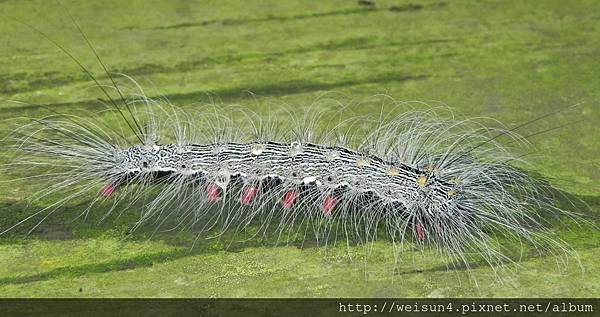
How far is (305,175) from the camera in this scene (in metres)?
3.98

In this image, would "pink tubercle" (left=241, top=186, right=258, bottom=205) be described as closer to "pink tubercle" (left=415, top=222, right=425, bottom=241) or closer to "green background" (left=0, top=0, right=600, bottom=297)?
"green background" (left=0, top=0, right=600, bottom=297)

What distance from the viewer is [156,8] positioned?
5672 millimetres

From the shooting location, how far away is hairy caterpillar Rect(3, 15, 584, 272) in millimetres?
3668

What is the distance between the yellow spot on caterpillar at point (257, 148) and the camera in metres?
4.06

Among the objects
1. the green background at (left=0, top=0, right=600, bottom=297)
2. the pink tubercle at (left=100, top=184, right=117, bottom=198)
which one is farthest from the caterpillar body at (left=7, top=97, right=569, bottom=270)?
the green background at (left=0, top=0, right=600, bottom=297)

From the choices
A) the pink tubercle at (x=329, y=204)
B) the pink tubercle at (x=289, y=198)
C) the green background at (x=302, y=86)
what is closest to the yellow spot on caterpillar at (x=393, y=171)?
the pink tubercle at (x=329, y=204)

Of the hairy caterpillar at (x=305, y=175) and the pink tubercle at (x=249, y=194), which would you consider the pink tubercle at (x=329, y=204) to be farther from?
the pink tubercle at (x=249, y=194)

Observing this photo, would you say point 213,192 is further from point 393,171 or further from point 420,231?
point 420,231

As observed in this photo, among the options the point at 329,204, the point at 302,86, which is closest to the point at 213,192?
the point at 329,204

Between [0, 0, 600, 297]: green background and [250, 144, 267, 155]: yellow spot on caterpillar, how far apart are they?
1.86ft

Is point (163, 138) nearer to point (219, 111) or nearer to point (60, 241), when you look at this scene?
point (219, 111)

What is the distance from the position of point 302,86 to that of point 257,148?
842mm
